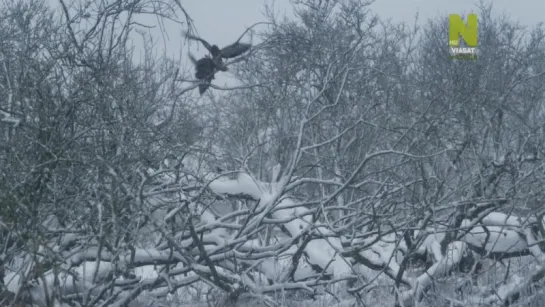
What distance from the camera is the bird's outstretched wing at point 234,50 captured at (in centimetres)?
682

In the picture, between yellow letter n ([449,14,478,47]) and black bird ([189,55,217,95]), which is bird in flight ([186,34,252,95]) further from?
yellow letter n ([449,14,478,47])

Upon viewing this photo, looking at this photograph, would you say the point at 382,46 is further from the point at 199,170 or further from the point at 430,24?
the point at 199,170

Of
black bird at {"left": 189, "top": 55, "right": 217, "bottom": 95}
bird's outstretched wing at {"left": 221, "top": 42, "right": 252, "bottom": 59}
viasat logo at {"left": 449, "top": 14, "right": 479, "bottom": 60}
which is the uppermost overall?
viasat logo at {"left": 449, "top": 14, "right": 479, "bottom": 60}

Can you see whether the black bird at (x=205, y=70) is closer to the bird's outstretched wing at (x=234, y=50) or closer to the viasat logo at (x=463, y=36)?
the bird's outstretched wing at (x=234, y=50)

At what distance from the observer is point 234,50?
6875mm

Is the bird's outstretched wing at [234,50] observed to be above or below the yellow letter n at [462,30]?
below

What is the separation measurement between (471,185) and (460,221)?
591 mm

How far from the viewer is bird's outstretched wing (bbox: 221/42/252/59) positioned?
682 cm

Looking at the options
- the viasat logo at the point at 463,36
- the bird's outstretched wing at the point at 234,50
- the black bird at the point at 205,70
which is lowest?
the black bird at the point at 205,70

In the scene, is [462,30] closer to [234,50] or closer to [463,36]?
[463,36]

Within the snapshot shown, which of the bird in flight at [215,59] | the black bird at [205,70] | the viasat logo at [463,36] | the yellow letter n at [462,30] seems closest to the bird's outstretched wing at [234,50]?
the bird in flight at [215,59]

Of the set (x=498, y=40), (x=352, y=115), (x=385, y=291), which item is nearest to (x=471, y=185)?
(x=385, y=291)

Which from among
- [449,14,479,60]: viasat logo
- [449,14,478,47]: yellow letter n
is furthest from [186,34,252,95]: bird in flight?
[449,14,478,47]: yellow letter n

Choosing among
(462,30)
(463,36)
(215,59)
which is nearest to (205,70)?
(215,59)
